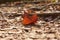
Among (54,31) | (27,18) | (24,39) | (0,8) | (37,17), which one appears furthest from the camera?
(0,8)

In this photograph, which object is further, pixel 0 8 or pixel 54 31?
pixel 0 8

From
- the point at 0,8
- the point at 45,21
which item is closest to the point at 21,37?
the point at 45,21

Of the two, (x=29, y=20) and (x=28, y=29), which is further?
(x=29, y=20)

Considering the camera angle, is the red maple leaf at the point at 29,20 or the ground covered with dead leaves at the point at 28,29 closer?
the ground covered with dead leaves at the point at 28,29

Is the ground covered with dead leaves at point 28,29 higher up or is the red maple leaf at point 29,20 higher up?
the red maple leaf at point 29,20

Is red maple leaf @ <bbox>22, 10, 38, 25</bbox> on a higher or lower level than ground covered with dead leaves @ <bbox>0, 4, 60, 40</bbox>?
higher

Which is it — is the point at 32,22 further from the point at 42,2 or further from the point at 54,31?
the point at 42,2

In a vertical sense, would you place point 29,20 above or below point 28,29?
above

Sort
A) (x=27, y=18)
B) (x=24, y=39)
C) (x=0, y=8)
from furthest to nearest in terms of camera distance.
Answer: (x=0, y=8), (x=27, y=18), (x=24, y=39)

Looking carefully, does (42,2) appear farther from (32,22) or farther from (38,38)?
(38,38)

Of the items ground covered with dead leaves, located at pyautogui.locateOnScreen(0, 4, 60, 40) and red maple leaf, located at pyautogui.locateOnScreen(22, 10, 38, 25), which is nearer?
ground covered with dead leaves, located at pyautogui.locateOnScreen(0, 4, 60, 40)
